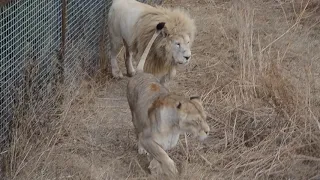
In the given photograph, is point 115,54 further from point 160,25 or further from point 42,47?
point 42,47

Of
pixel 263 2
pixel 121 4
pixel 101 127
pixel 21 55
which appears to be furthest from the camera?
pixel 263 2

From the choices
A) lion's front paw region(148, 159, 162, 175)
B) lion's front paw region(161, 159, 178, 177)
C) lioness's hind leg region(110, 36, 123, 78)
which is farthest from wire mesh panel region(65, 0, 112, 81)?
lion's front paw region(161, 159, 178, 177)

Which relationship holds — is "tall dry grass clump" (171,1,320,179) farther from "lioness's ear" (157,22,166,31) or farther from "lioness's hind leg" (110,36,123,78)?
"lioness's ear" (157,22,166,31)

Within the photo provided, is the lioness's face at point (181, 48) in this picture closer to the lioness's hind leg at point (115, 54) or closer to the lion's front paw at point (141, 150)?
the lioness's hind leg at point (115, 54)

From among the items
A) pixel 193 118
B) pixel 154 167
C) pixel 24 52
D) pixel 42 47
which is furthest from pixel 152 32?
pixel 193 118

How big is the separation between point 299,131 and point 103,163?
1.47 m

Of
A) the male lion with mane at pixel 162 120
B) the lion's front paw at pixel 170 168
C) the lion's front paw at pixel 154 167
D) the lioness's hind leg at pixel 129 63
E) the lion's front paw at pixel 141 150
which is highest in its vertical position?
the male lion with mane at pixel 162 120

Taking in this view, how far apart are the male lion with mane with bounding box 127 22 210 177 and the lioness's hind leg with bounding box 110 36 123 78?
5.93ft

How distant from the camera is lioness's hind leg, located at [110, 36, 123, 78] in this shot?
7.64m

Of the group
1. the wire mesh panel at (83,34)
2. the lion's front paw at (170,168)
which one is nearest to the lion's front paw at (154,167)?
the lion's front paw at (170,168)

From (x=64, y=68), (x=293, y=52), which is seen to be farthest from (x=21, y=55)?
(x=293, y=52)

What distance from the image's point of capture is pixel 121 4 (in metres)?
7.48

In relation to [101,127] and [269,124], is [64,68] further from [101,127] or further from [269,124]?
[269,124]

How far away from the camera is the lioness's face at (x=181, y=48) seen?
6.91m
